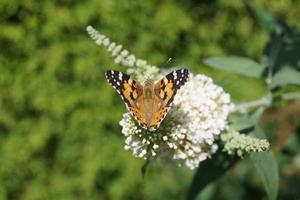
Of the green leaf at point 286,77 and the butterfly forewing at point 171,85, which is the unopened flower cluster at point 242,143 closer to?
the butterfly forewing at point 171,85

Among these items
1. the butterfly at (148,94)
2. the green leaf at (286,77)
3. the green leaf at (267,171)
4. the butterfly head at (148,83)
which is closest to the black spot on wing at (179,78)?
the butterfly at (148,94)

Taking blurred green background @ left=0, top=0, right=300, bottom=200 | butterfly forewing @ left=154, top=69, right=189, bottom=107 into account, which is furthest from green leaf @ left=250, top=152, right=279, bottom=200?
blurred green background @ left=0, top=0, right=300, bottom=200

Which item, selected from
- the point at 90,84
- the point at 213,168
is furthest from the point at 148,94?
the point at 90,84

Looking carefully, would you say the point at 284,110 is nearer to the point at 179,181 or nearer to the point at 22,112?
the point at 179,181

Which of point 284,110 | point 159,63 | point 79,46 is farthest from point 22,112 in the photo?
point 284,110

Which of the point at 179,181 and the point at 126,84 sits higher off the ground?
the point at 179,181

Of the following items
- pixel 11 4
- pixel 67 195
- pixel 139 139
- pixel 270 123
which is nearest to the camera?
pixel 139 139

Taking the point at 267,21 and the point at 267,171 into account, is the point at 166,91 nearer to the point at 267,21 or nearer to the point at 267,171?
the point at 267,171
